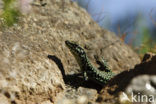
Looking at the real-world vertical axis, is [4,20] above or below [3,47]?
above

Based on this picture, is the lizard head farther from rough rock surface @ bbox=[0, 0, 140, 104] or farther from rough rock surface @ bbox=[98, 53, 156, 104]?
rough rock surface @ bbox=[98, 53, 156, 104]

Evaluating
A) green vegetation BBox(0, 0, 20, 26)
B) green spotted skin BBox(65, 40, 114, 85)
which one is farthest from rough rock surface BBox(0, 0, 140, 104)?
green spotted skin BBox(65, 40, 114, 85)

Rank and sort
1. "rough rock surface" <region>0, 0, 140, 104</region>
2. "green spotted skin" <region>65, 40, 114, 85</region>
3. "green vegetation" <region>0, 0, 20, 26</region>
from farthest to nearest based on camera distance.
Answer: "green spotted skin" <region>65, 40, 114, 85</region>
"green vegetation" <region>0, 0, 20, 26</region>
"rough rock surface" <region>0, 0, 140, 104</region>

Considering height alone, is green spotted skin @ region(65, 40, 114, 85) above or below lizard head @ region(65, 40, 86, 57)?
below

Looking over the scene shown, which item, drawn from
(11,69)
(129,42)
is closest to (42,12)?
(11,69)

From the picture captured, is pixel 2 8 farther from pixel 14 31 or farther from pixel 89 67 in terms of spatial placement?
pixel 89 67

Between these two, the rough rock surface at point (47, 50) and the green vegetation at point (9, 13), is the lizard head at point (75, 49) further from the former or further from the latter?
the green vegetation at point (9, 13)

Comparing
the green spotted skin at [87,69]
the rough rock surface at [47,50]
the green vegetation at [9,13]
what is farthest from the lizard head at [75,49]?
the green vegetation at [9,13]
